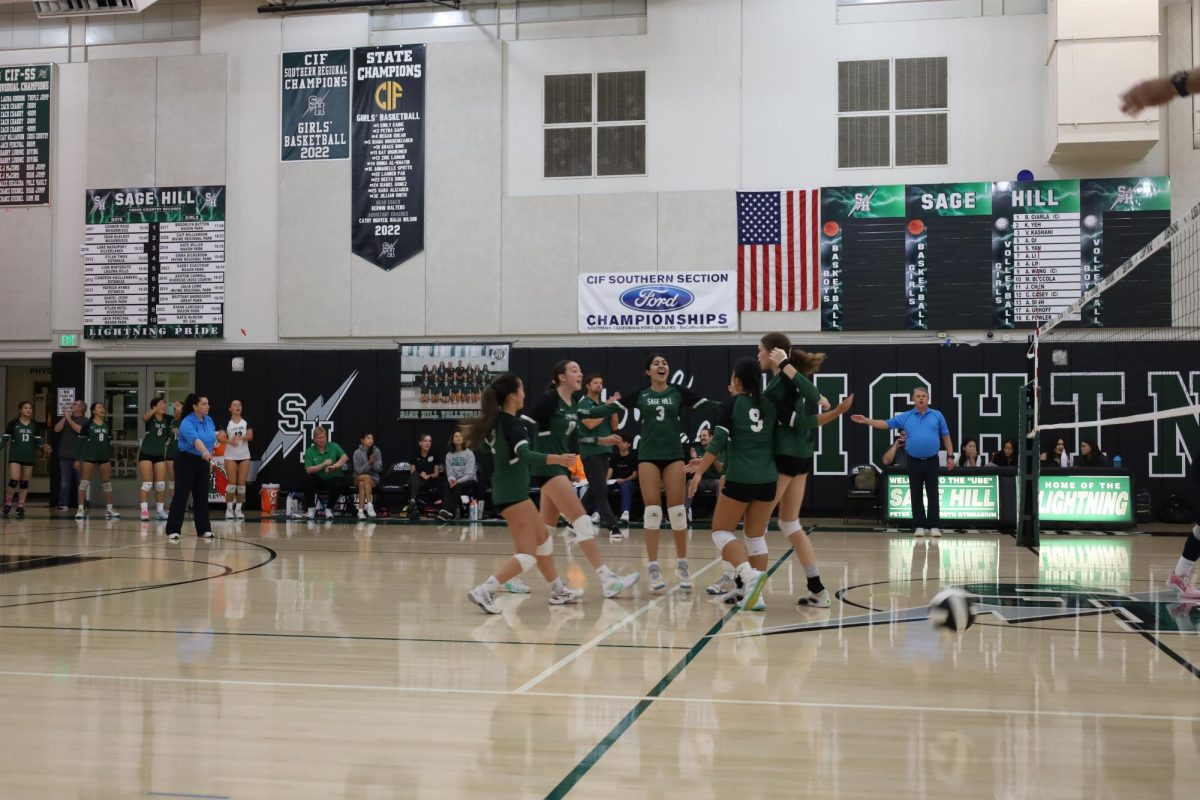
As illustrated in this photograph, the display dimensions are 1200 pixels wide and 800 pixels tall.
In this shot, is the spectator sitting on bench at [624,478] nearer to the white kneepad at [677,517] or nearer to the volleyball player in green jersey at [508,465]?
the white kneepad at [677,517]

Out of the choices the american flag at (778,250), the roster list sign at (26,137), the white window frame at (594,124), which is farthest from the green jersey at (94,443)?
the american flag at (778,250)

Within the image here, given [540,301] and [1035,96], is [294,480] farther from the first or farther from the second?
[1035,96]

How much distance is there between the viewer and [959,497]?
15.9 meters

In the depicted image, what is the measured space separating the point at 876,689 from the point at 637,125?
15400 mm

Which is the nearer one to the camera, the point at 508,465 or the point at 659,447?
the point at 508,465

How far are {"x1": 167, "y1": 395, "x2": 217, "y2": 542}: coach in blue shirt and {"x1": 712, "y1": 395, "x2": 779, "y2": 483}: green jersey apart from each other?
23.5ft

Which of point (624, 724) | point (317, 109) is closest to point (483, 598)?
point (624, 724)

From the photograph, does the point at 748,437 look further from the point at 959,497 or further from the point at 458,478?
the point at 458,478

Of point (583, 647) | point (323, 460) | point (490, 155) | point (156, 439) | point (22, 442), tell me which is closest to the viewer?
point (583, 647)

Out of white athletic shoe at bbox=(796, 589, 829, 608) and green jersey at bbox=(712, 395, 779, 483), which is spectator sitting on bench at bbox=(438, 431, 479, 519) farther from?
green jersey at bbox=(712, 395, 779, 483)

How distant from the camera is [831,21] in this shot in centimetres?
1880

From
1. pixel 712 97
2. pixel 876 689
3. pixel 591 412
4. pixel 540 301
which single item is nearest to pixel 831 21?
pixel 712 97

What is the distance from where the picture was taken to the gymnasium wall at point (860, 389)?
17.7m

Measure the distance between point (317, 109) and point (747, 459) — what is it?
49.5 ft
